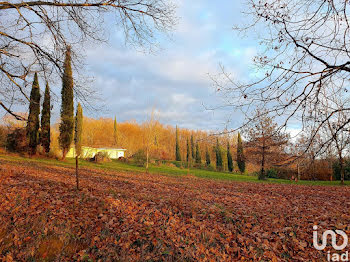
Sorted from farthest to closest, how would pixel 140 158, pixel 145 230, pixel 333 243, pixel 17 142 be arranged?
pixel 140 158
pixel 17 142
pixel 145 230
pixel 333 243

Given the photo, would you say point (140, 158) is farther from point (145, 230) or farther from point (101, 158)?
point (145, 230)

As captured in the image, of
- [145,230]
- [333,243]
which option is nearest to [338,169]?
[333,243]

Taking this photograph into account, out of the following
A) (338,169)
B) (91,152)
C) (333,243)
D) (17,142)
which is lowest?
(338,169)

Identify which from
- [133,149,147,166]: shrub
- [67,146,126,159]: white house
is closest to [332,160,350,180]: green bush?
[133,149,147,166]: shrub

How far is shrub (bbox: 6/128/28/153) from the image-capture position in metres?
23.7

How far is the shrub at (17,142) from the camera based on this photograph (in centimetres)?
2365

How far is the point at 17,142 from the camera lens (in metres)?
23.8

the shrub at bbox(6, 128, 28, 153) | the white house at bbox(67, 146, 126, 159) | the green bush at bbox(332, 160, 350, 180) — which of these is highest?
the shrub at bbox(6, 128, 28, 153)

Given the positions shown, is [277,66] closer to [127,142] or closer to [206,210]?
[206,210]

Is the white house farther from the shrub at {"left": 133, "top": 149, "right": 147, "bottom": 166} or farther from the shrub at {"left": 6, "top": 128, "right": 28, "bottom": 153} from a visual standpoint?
the shrub at {"left": 6, "top": 128, "right": 28, "bottom": 153}

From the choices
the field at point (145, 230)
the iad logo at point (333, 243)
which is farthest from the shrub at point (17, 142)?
the iad logo at point (333, 243)

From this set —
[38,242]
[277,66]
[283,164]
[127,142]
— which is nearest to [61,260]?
[38,242]

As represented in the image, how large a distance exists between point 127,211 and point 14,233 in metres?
2.68

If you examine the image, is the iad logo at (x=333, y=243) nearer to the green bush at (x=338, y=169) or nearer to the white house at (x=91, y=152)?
the green bush at (x=338, y=169)
